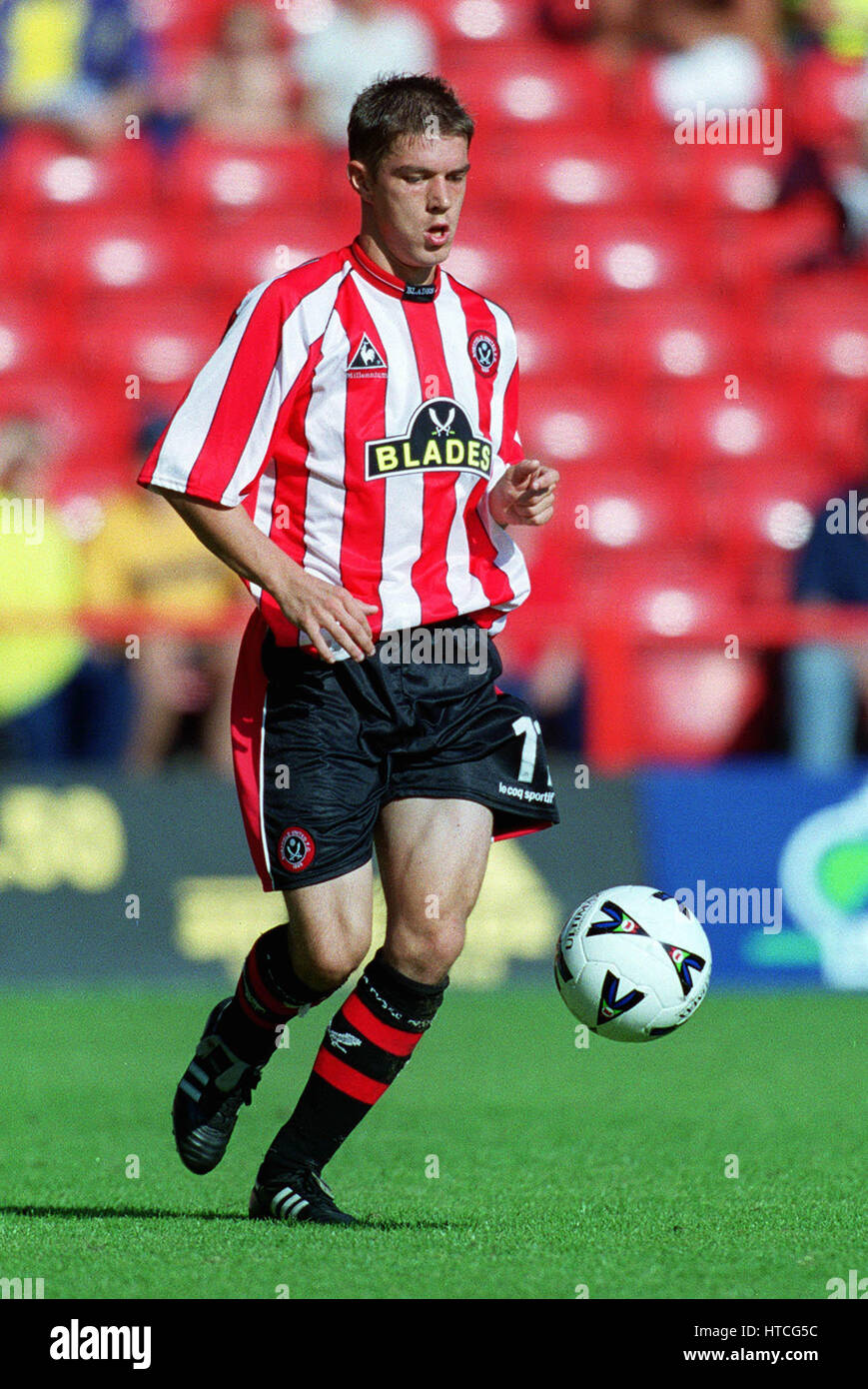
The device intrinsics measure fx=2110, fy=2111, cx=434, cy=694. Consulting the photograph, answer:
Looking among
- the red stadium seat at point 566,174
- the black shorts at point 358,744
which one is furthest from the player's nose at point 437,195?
the red stadium seat at point 566,174

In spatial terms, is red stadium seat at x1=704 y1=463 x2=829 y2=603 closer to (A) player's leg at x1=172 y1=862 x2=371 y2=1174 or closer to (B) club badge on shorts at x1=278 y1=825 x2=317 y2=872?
(A) player's leg at x1=172 y1=862 x2=371 y2=1174

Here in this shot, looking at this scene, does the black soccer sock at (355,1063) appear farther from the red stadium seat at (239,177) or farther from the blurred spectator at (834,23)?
the blurred spectator at (834,23)

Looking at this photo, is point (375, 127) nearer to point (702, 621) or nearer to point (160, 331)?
point (702, 621)

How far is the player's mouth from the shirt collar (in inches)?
6.6

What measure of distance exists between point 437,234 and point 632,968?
1.68 m

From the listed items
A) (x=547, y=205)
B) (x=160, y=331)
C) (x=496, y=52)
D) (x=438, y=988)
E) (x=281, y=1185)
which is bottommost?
(x=281, y=1185)

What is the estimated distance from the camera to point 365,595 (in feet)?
15.1

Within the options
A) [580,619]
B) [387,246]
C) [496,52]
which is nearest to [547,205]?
[496,52]

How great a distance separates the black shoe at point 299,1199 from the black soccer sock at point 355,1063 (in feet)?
0.07

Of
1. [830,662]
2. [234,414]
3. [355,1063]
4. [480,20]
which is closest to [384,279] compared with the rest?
[234,414]

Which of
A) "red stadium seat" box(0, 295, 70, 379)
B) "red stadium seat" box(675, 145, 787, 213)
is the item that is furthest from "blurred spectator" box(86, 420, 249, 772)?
"red stadium seat" box(675, 145, 787, 213)

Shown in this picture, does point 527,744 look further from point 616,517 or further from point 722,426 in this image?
point 722,426

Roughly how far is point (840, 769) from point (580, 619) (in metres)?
1.35

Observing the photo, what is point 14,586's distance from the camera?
32.0ft
